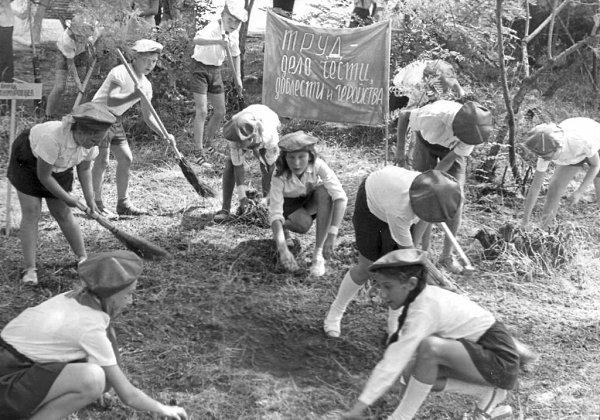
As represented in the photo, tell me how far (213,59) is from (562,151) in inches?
133

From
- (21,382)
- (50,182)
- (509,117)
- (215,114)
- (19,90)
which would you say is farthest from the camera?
(215,114)

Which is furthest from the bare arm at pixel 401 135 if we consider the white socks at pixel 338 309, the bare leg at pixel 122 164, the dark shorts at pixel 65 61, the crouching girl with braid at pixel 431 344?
the dark shorts at pixel 65 61

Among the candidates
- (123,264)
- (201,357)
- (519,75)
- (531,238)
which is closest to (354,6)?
(519,75)

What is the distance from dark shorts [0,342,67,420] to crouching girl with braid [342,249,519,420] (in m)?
1.19

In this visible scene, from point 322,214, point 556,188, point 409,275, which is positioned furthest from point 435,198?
point 556,188

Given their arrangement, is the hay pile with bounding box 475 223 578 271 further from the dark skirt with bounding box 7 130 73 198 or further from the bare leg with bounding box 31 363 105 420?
the bare leg with bounding box 31 363 105 420

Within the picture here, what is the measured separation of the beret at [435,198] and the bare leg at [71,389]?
165 centimetres

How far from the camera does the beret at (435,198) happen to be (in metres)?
3.44

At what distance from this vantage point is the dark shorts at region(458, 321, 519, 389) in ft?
10.2

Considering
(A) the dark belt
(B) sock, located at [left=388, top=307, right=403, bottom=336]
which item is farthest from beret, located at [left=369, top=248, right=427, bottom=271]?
(A) the dark belt

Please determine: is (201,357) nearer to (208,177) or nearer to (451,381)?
(451,381)

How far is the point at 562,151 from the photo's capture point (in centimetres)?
545

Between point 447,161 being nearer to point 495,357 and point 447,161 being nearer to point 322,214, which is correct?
point 322,214

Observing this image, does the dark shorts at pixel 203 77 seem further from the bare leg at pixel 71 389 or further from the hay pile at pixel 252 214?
the bare leg at pixel 71 389
